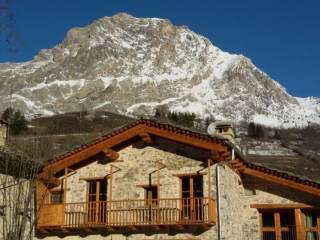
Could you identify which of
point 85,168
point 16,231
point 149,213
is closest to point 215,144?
point 149,213

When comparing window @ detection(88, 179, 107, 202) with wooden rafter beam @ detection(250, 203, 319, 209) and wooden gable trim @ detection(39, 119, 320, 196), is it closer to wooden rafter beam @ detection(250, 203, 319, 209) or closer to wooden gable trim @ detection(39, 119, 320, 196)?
wooden gable trim @ detection(39, 119, 320, 196)

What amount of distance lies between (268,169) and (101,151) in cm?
647

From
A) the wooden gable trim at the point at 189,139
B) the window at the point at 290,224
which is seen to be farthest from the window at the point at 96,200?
the window at the point at 290,224

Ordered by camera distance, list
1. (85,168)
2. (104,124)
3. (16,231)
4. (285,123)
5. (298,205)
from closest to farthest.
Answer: (16,231) → (298,205) → (85,168) → (104,124) → (285,123)

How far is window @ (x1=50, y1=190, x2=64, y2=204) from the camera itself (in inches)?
913

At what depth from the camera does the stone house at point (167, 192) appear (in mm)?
20844

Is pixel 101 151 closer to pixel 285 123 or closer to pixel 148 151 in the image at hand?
pixel 148 151

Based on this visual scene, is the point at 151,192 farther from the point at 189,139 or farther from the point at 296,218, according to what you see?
the point at 296,218

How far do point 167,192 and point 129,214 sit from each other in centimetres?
164

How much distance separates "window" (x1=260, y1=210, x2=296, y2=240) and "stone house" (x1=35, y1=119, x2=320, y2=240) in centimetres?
4

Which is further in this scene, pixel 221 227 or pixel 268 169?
pixel 268 169

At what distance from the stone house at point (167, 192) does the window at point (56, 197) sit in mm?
40

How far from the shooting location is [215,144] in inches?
815

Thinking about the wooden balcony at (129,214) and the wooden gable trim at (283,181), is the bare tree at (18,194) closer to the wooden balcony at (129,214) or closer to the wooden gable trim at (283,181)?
the wooden balcony at (129,214)
